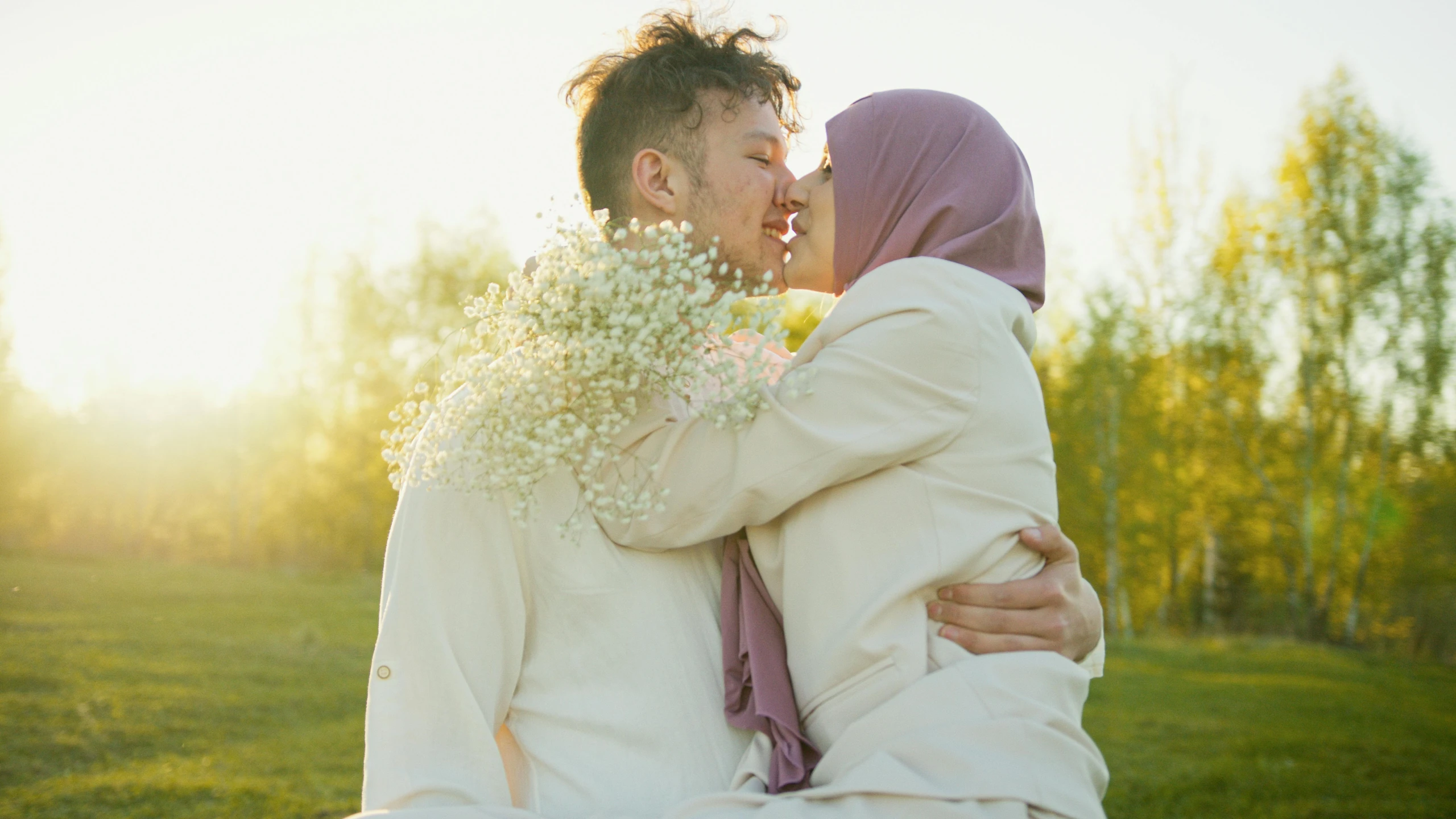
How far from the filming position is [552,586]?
8.25 feet

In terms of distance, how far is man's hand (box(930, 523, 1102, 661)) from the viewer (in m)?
2.26

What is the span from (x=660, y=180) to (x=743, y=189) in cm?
27

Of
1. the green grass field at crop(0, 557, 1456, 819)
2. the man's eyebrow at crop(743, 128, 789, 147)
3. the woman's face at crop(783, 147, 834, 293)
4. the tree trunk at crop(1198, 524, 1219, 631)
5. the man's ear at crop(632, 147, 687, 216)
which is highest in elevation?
the man's eyebrow at crop(743, 128, 789, 147)

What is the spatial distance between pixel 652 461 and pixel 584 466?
5.9 inches

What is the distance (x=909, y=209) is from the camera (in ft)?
9.11

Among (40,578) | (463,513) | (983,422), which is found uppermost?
(983,422)

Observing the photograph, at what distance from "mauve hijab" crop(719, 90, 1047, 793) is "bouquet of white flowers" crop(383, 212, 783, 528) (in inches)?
15.5

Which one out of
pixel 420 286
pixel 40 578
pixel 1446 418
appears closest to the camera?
pixel 40 578

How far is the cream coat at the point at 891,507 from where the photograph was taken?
7.20 ft

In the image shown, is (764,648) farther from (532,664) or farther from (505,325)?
(505,325)

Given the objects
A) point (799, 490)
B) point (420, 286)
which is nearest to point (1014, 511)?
point (799, 490)

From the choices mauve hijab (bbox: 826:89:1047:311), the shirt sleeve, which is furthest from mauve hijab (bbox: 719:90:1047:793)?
the shirt sleeve

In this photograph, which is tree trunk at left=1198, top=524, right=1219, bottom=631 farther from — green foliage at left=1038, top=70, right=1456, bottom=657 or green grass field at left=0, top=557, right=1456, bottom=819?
green grass field at left=0, top=557, right=1456, bottom=819

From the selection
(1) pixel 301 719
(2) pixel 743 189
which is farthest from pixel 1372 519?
(2) pixel 743 189
